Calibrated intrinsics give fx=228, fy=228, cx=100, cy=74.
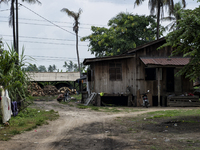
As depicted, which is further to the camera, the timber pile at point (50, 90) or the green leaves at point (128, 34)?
the timber pile at point (50, 90)

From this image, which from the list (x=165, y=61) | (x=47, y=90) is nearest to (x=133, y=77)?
(x=165, y=61)

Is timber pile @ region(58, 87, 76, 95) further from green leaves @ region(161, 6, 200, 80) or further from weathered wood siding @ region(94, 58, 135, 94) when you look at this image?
green leaves @ region(161, 6, 200, 80)

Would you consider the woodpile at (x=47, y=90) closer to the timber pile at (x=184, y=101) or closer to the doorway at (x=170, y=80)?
the doorway at (x=170, y=80)

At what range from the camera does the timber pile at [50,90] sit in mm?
35709

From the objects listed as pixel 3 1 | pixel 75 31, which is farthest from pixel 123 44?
pixel 3 1

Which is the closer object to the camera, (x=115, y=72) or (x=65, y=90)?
(x=115, y=72)

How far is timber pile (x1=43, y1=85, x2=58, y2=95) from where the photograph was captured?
117 ft

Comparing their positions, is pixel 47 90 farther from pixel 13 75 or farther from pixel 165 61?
pixel 13 75

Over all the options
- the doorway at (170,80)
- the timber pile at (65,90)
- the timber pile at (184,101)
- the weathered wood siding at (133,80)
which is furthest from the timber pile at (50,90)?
the timber pile at (184,101)

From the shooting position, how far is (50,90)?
35.9 meters

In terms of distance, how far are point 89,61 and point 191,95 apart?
8.68 metres

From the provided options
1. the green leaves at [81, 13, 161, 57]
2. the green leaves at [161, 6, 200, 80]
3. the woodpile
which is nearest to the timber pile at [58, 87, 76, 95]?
the woodpile

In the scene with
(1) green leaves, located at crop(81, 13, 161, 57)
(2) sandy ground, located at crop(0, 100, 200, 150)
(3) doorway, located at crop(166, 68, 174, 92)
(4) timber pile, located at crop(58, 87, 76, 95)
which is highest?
(1) green leaves, located at crop(81, 13, 161, 57)

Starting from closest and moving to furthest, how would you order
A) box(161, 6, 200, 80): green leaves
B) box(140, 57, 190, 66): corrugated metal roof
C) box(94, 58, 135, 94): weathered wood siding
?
1. box(161, 6, 200, 80): green leaves
2. box(140, 57, 190, 66): corrugated metal roof
3. box(94, 58, 135, 94): weathered wood siding
